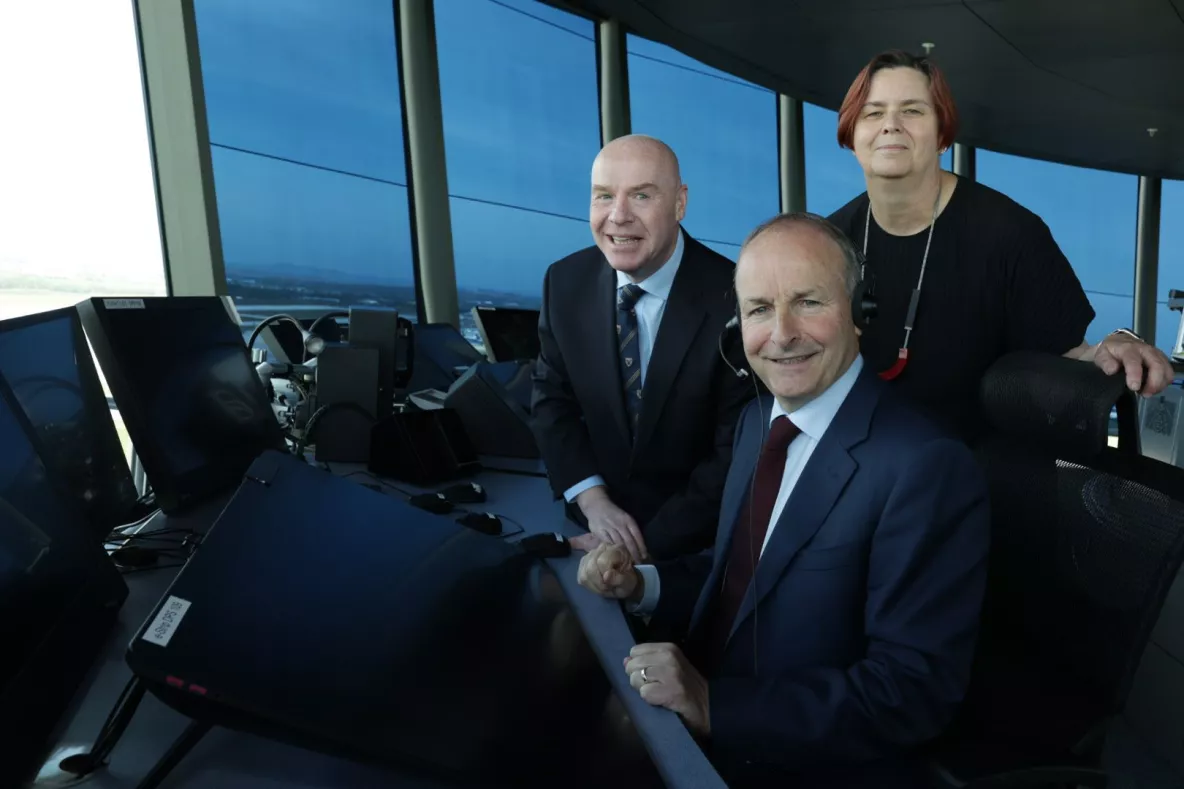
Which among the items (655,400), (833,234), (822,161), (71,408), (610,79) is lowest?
(655,400)

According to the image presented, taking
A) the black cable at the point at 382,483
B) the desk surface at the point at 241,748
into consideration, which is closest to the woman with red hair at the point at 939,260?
the desk surface at the point at 241,748

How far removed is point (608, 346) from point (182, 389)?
879 millimetres

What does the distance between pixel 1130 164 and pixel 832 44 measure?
641 cm

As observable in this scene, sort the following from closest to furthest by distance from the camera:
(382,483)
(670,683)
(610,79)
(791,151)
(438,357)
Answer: (670,683) < (382,483) < (438,357) < (610,79) < (791,151)

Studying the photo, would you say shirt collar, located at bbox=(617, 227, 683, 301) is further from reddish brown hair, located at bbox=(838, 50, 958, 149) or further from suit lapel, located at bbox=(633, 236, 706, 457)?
reddish brown hair, located at bbox=(838, 50, 958, 149)

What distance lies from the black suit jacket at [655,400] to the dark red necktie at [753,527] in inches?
13.9

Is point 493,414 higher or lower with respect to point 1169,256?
lower

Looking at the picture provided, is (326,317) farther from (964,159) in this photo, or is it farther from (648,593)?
(964,159)

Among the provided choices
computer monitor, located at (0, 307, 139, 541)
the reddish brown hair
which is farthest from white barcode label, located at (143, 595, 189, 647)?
the reddish brown hair

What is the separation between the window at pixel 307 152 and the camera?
14.0 feet

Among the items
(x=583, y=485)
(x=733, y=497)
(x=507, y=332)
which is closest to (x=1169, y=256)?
(x=507, y=332)

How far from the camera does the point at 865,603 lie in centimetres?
115

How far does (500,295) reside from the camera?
622cm

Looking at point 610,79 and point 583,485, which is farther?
point 610,79
